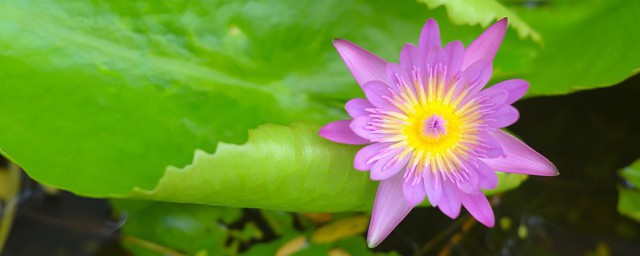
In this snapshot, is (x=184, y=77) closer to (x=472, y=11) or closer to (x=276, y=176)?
(x=276, y=176)

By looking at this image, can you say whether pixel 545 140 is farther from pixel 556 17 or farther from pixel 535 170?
pixel 535 170

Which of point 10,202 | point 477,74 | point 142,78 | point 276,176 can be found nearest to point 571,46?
point 477,74

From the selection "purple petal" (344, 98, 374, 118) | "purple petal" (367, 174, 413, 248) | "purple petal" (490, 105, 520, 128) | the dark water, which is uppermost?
"purple petal" (490, 105, 520, 128)

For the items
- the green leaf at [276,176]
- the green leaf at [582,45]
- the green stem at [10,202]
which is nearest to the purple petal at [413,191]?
the green leaf at [276,176]

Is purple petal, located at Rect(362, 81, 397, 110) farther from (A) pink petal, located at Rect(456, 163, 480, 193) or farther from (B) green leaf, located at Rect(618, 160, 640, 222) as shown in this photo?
(B) green leaf, located at Rect(618, 160, 640, 222)

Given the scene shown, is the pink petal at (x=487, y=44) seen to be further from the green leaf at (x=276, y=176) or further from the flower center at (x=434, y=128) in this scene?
the green leaf at (x=276, y=176)

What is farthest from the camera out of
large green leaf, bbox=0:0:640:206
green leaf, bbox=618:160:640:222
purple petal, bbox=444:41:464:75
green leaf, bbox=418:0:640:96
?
green leaf, bbox=618:160:640:222

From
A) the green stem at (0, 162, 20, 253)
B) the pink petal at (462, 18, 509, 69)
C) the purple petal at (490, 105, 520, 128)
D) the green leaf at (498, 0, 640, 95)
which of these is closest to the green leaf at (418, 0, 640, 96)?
the green leaf at (498, 0, 640, 95)
